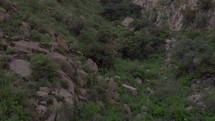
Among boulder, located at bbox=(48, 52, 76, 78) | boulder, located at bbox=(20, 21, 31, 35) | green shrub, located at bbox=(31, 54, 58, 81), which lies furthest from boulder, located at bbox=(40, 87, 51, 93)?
boulder, located at bbox=(20, 21, 31, 35)

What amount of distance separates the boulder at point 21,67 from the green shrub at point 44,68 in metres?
0.17

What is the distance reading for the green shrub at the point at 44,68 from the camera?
9.95 meters

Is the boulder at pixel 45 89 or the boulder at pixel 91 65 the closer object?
the boulder at pixel 45 89

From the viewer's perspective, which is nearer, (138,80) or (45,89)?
(45,89)

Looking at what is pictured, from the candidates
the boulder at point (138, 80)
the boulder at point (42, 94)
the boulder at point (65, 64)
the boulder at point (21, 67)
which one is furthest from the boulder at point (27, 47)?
the boulder at point (138, 80)

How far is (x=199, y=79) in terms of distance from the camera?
1376cm

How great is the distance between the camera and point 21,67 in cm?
1020

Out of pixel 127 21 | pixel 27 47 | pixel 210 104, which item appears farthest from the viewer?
pixel 127 21

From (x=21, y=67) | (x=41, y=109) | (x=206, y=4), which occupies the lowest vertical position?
(x=41, y=109)

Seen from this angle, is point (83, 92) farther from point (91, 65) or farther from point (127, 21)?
A: point (127, 21)

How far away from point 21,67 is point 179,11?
13.1 m

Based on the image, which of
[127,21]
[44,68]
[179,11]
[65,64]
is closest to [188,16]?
[179,11]

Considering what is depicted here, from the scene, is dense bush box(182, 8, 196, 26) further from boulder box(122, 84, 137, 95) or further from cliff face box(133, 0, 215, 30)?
boulder box(122, 84, 137, 95)

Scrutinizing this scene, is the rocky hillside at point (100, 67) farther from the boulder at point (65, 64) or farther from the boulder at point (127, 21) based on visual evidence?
the boulder at point (127, 21)
